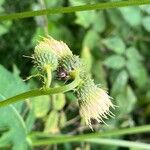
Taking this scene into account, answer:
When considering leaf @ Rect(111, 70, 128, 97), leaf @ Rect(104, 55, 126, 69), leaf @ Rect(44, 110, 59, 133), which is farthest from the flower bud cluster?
leaf @ Rect(111, 70, 128, 97)

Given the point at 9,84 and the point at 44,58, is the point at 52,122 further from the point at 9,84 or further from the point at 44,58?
the point at 44,58

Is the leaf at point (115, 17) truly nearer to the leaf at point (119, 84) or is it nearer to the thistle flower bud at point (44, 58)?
the leaf at point (119, 84)

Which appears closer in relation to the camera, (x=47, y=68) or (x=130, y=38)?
(x=47, y=68)

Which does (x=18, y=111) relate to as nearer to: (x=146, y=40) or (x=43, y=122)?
(x=43, y=122)

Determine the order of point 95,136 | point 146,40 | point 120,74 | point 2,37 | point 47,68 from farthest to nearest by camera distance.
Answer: point 146,40, point 120,74, point 2,37, point 95,136, point 47,68

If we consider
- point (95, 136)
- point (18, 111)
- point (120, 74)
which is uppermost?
point (120, 74)

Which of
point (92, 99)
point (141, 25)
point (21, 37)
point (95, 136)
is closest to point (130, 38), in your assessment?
point (141, 25)

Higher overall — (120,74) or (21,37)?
(21,37)

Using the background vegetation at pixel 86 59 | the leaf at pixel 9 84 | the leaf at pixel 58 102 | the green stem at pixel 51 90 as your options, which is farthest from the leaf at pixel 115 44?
the green stem at pixel 51 90
